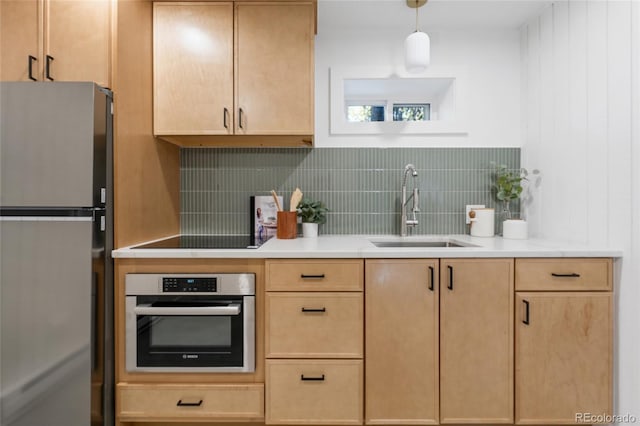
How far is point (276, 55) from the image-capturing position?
1847 mm

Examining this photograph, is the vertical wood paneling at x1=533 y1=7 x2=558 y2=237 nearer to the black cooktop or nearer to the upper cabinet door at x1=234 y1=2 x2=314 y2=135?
the upper cabinet door at x1=234 y1=2 x2=314 y2=135

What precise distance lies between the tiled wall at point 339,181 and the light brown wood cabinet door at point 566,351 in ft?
2.57

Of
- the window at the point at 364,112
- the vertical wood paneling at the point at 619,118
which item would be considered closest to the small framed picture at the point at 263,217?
the window at the point at 364,112

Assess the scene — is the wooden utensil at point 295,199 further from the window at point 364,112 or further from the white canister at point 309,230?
the window at point 364,112

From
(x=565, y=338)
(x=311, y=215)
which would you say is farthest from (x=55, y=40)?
(x=565, y=338)

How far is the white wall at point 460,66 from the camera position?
2.21 metres

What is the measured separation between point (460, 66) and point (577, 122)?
0.77 metres

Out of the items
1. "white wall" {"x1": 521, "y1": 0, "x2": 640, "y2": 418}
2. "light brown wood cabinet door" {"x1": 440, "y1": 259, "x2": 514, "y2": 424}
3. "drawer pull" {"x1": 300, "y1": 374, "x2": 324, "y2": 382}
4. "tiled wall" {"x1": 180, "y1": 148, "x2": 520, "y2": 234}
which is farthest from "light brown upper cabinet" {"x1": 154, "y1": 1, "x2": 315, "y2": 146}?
"white wall" {"x1": 521, "y1": 0, "x2": 640, "y2": 418}

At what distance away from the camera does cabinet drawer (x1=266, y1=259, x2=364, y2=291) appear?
1560 millimetres

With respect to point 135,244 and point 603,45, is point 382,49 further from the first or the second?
point 135,244

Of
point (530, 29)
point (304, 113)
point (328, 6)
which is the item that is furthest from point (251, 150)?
point (530, 29)

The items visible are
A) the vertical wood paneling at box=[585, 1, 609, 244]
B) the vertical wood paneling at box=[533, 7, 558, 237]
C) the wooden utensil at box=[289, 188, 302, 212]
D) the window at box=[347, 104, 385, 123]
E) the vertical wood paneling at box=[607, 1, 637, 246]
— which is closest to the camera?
the vertical wood paneling at box=[607, 1, 637, 246]

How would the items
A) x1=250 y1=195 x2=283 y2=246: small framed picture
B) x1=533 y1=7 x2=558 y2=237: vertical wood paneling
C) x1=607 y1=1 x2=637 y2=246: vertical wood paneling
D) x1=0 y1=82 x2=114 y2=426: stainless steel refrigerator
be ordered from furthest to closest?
x1=250 y1=195 x2=283 y2=246: small framed picture, x1=533 y1=7 x2=558 y2=237: vertical wood paneling, x1=607 y1=1 x2=637 y2=246: vertical wood paneling, x1=0 y1=82 x2=114 y2=426: stainless steel refrigerator

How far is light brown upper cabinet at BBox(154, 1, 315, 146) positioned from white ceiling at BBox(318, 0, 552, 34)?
30cm
